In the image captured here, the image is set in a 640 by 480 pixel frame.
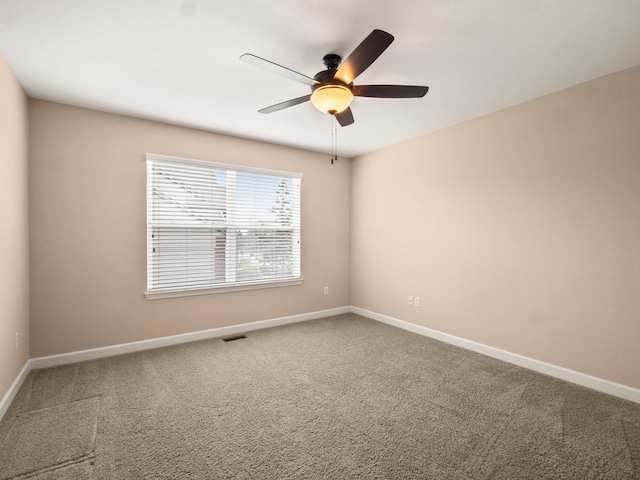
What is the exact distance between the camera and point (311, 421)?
2.17 metres

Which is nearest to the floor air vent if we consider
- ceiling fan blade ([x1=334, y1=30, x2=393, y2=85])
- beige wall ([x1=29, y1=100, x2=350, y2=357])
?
beige wall ([x1=29, y1=100, x2=350, y2=357])

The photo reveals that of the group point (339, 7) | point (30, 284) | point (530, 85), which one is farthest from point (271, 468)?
point (530, 85)

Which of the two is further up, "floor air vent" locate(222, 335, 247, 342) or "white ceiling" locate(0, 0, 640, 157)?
"white ceiling" locate(0, 0, 640, 157)

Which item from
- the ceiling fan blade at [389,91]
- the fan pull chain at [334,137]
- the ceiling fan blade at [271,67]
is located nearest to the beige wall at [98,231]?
the fan pull chain at [334,137]

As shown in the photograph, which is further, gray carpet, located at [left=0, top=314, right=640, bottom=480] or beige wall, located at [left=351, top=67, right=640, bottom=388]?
beige wall, located at [left=351, top=67, right=640, bottom=388]

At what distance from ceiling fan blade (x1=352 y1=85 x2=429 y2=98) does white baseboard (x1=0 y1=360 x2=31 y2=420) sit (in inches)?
132

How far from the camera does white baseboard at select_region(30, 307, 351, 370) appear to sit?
3.08 metres

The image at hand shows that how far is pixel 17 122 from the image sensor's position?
8.63 feet

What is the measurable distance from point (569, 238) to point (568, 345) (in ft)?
3.13

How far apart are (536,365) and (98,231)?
4.57 m

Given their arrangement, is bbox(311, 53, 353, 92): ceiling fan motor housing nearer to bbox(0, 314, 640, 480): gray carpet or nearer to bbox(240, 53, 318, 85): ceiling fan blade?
bbox(240, 53, 318, 85): ceiling fan blade

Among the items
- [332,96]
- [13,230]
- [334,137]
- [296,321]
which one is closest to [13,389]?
[13,230]

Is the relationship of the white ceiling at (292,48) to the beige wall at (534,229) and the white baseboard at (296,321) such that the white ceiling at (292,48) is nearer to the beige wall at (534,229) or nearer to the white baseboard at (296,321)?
the beige wall at (534,229)

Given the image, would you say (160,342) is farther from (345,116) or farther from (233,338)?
(345,116)
